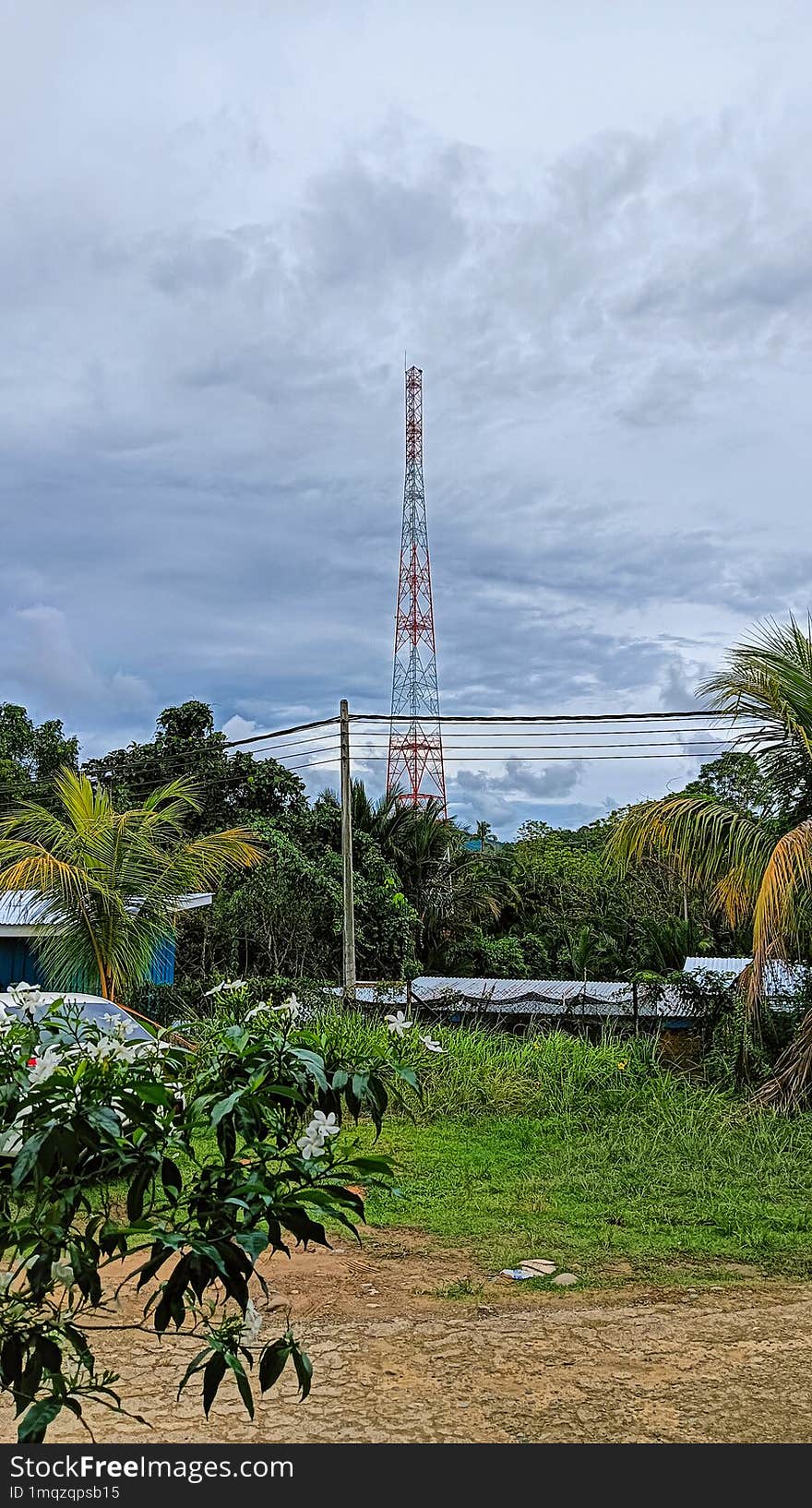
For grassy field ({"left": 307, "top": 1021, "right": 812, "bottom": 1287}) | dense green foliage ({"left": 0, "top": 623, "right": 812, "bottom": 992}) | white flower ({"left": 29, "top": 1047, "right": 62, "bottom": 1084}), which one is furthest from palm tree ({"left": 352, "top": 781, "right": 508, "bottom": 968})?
white flower ({"left": 29, "top": 1047, "right": 62, "bottom": 1084})

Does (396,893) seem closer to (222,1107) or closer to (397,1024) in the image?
(397,1024)

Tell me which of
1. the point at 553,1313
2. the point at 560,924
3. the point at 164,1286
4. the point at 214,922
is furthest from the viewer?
the point at 560,924

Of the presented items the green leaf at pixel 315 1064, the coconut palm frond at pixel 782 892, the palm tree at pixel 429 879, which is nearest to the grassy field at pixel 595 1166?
the coconut palm frond at pixel 782 892

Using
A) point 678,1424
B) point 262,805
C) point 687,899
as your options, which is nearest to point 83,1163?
point 678,1424

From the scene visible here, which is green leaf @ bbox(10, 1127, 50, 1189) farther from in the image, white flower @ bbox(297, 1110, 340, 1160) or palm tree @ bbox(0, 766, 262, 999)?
palm tree @ bbox(0, 766, 262, 999)

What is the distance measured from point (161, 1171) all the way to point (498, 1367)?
3151 millimetres

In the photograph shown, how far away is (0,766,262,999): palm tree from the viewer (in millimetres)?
11586

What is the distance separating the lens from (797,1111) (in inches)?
360

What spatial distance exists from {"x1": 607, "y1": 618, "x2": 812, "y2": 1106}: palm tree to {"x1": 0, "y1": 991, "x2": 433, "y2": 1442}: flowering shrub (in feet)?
23.9

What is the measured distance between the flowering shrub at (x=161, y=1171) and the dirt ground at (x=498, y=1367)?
7.06ft

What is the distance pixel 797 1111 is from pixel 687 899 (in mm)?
7506

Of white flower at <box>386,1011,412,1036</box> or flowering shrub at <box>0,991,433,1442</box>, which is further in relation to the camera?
white flower at <box>386,1011,412,1036</box>

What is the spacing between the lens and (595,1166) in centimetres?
812

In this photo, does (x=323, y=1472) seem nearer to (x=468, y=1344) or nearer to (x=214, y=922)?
(x=468, y=1344)
